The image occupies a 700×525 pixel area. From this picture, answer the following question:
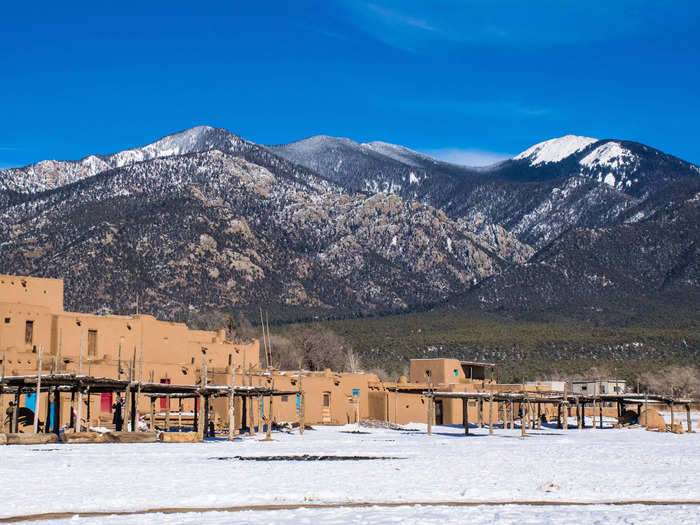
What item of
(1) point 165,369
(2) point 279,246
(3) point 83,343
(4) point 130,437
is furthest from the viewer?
(2) point 279,246

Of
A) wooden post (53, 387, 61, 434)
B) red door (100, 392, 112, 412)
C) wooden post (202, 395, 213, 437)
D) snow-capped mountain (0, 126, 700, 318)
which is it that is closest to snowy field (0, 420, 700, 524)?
wooden post (202, 395, 213, 437)

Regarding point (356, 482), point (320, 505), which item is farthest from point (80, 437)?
point (320, 505)

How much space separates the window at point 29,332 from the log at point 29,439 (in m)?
11.0

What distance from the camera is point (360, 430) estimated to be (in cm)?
5541

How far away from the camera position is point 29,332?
48938mm

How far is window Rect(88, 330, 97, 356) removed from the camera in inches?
2016

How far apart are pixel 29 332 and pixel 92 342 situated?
355 centimetres

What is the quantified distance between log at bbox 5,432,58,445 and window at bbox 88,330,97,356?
12.7 m

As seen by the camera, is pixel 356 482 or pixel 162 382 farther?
pixel 162 382

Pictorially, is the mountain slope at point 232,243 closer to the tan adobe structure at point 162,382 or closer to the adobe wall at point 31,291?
the tan adobe structure at point 162,382

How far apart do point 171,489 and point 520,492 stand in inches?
317

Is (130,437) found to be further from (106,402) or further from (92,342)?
(92,342)

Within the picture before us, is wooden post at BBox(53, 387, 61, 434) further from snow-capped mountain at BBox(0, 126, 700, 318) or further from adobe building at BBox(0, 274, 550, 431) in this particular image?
snow-capped mountain at BBox(0, 126, 700, 318)

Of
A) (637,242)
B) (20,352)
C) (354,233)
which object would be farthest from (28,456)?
(354,233)
